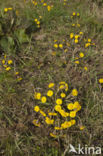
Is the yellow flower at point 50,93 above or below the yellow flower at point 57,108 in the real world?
above

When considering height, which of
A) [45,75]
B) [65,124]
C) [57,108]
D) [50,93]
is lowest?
[65,124]

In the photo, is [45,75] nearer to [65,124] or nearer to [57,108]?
[57,108]

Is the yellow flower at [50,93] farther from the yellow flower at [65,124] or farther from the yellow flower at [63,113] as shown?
the yellow flower at [65,124]

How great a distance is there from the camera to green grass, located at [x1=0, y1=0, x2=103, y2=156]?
5.61 ft

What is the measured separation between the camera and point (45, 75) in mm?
2303

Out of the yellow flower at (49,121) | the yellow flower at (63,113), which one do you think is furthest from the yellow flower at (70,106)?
the yellow flower at (49,121)

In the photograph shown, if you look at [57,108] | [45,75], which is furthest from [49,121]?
[45,75]

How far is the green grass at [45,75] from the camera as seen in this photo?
67.4 inches

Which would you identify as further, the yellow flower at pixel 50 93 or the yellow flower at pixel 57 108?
the yellow flower at pixel 50 93

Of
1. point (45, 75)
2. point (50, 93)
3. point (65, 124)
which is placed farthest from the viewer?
point (45, 75)

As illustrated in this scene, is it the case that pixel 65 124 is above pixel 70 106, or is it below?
below

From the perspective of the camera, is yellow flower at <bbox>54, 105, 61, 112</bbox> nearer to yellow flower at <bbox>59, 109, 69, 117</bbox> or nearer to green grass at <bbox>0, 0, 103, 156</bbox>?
yellow flower at <bbox>59, 109, 69, 117</bbox>

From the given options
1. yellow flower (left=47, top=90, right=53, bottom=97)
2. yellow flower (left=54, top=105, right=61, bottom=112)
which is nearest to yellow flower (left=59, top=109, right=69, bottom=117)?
yellow flower (left=54, top=105, right=61, bottom=112)

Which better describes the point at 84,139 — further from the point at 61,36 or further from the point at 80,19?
the point at 80,19
